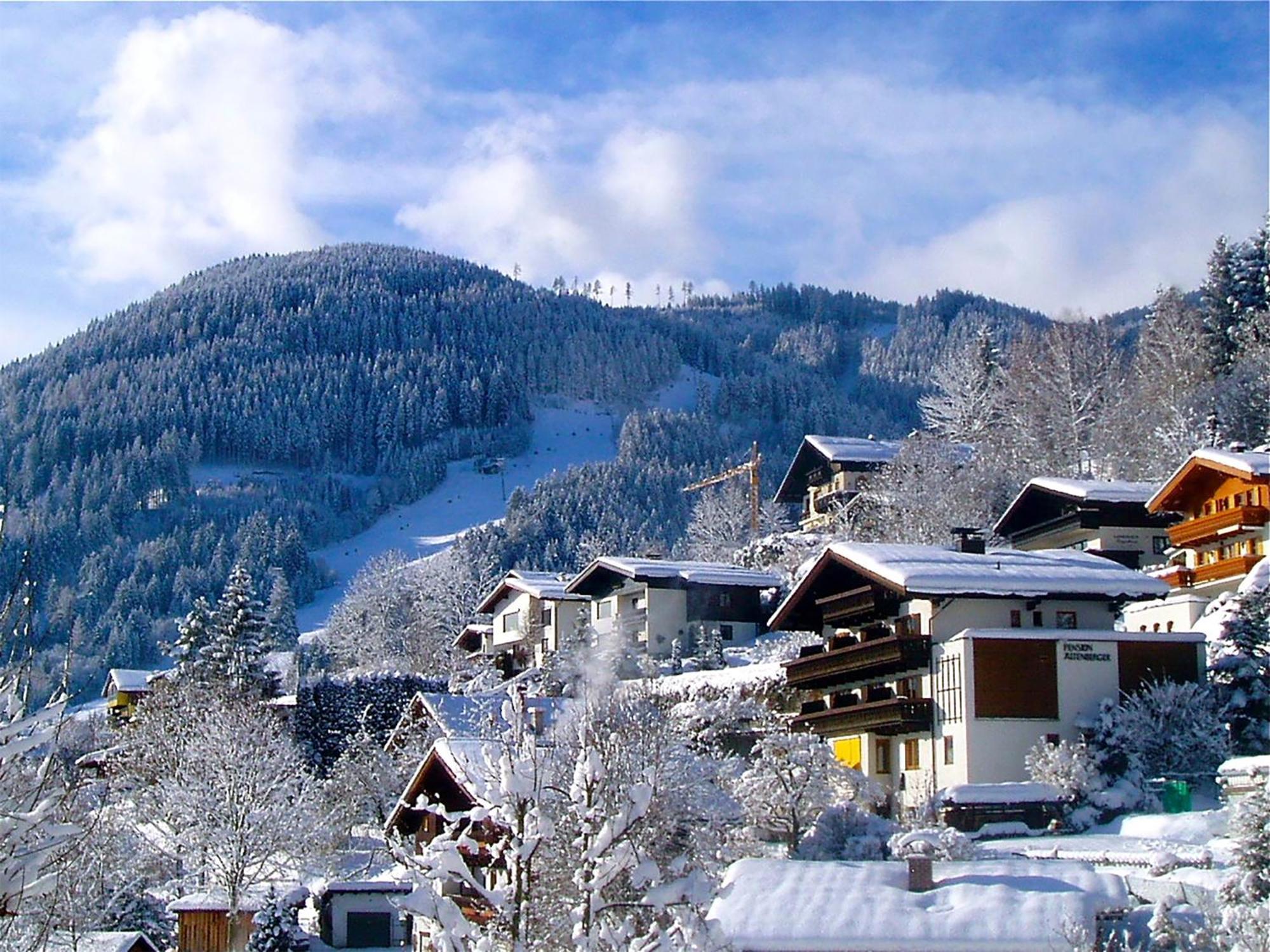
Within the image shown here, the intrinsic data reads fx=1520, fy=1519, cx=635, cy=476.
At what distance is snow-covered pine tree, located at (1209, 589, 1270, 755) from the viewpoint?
36438mm

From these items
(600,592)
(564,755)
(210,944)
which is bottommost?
(210,944)

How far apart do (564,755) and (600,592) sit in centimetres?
4758

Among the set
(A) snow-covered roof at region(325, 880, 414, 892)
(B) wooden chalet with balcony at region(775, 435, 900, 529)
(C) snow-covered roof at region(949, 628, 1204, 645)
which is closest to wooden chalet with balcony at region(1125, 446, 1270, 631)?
(C) snow-covered roof at region(949, 628, 1204, 645)

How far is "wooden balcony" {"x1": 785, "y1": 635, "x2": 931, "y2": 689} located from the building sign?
11.2 ft

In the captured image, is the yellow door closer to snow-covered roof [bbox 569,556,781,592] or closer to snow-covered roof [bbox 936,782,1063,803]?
snow-covered roof [bbox 936,782,1063,803]

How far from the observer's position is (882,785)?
3962cm

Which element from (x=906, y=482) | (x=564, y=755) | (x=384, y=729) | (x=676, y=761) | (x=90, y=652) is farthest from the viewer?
(x=90, y=652)

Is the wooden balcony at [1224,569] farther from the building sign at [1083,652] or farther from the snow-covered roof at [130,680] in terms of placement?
the snow-covered roof at [130,680]

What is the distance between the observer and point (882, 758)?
4116 cm

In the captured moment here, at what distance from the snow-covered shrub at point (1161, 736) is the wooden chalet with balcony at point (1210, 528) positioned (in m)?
10.2

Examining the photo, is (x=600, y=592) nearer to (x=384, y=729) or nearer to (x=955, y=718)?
(x=384, y=729)

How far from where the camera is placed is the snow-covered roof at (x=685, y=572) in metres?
65.5

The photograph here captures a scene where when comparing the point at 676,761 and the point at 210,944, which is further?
the point at 210,944

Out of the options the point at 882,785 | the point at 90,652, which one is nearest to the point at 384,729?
the point at 882,785
